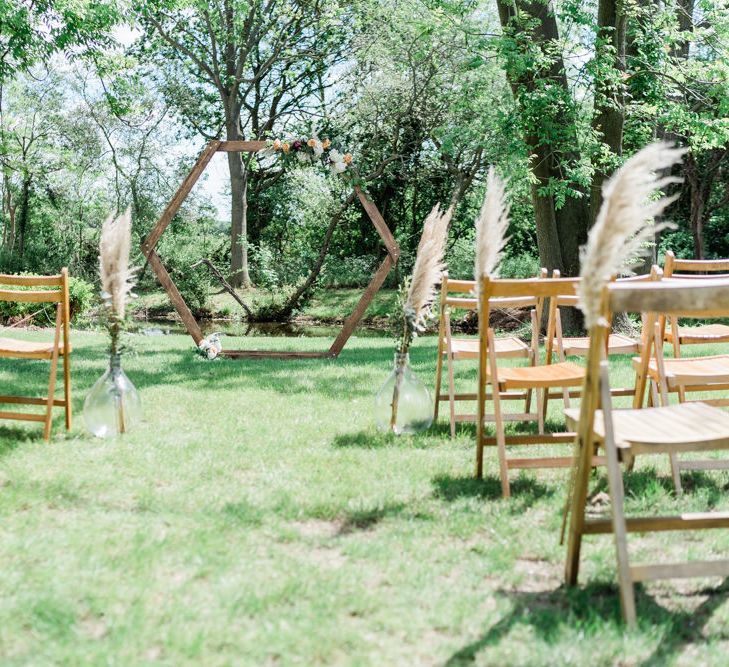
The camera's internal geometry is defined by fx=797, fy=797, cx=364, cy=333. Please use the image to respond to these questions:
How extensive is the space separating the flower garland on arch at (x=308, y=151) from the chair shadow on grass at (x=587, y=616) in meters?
6.88

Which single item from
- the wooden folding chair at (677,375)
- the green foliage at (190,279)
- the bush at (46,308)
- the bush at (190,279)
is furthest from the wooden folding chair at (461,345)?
the bush at (190,279)

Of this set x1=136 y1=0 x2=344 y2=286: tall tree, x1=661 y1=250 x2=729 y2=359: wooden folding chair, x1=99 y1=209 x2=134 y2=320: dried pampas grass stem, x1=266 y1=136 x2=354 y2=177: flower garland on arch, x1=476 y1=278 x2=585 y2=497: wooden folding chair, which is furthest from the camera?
x1=136 y1=0 x2=344 y2=286: tall tree

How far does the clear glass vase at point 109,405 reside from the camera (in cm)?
512

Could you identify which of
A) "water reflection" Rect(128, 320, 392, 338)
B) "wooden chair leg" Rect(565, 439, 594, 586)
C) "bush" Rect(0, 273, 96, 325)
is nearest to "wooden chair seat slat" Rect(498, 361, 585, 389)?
"wooden chair leg" Rect(565, 439, 594, 586)

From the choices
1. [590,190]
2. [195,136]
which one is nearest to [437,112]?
[590,190]

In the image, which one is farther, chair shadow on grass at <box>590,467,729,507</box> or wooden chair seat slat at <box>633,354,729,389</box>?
wooden chair seat slat at <box>633,354,729,389</box>

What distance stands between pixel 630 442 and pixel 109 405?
11.3 ft

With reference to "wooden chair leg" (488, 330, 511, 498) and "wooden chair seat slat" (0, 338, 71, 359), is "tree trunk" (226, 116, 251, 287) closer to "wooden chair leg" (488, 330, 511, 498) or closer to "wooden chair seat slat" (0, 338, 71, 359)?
"wooden chair seat slat" (0, 338, 71, 359)

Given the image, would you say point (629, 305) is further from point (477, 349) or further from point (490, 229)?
point (477, 349)

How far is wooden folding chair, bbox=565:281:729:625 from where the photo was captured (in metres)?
2.69

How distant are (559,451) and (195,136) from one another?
23.3m

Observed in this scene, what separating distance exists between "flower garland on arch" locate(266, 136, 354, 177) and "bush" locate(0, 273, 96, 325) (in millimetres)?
6671

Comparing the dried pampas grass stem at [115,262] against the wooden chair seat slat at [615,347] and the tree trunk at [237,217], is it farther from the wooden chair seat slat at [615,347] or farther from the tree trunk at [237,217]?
the tree trunk at [237,217]

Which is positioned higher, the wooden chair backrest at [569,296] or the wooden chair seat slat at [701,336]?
the wooden chair backrest at [569,296]
